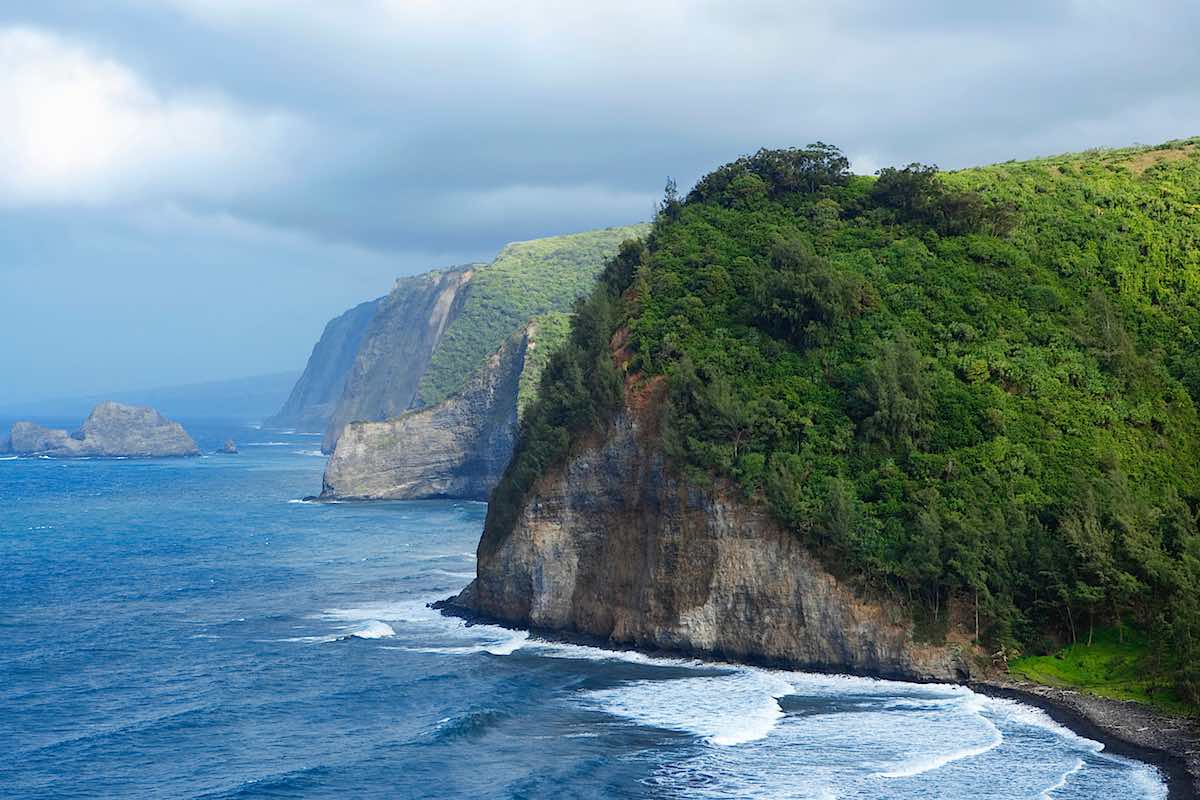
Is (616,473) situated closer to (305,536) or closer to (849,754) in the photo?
(849,754)

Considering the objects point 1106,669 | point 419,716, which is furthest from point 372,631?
point 1106,669

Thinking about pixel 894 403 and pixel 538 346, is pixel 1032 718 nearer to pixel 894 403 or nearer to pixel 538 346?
pixel 894 403

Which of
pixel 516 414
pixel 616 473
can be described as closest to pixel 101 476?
pixel 516 414

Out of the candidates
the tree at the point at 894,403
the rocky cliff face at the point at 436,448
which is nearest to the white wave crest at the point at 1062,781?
the tree at the point at 894,403

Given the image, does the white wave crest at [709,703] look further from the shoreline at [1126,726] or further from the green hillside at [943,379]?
the shoreline at [1126,726]

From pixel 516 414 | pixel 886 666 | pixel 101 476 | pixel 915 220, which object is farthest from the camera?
pixel 101 476

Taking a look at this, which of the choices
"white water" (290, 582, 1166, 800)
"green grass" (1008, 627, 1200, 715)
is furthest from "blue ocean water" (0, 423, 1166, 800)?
"green grass" (1008, 627, 1200, 715)
